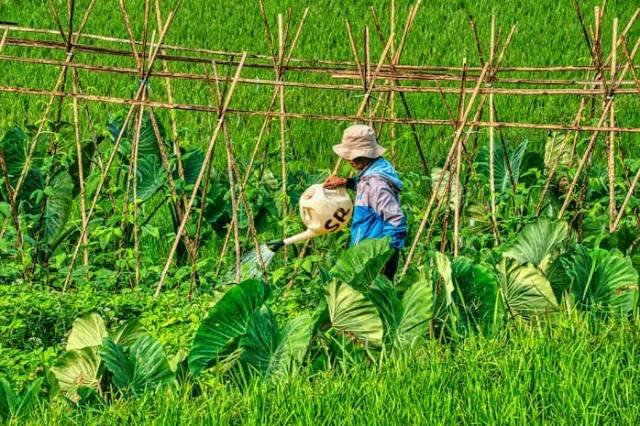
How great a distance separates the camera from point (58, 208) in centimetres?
592

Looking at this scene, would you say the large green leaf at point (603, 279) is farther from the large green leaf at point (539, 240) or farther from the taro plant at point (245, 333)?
the taro plant at point (245, 333)

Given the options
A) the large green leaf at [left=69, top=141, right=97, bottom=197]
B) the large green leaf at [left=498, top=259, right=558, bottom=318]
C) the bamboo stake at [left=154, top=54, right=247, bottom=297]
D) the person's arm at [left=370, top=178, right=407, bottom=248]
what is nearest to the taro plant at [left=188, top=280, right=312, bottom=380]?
the large green leaf at [left=498, top=259, right=558, bottom=318]

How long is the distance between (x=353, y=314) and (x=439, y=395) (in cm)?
55

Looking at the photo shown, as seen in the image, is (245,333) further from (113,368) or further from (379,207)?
(379,207)

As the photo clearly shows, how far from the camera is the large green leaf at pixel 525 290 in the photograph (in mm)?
4504

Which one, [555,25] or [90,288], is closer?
[90,288]

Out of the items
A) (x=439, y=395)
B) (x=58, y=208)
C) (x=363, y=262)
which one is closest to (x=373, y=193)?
(x=363, y=262)

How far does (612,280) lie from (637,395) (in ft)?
2.74

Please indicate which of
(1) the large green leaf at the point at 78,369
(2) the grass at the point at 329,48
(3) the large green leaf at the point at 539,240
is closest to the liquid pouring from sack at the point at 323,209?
(3) the large green leaf at the point at 539,240

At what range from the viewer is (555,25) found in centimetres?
1140

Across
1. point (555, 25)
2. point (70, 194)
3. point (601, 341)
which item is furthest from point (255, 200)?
point (555, 25)

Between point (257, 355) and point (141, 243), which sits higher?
point (257, 355)

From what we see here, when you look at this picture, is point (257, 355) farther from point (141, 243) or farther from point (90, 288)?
point (141, 243)

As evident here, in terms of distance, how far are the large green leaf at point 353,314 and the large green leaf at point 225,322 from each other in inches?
9.8
